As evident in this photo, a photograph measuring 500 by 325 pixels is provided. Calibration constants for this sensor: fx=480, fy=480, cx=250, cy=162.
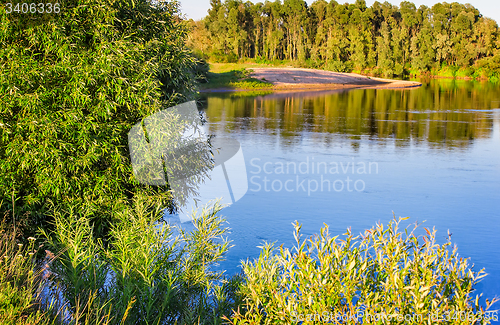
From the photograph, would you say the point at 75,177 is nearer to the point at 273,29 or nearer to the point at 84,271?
the point at 84,271

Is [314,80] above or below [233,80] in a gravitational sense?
above

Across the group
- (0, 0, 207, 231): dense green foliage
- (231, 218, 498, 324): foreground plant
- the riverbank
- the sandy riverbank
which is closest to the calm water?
(0, 0, 207, 231): dense green foliage

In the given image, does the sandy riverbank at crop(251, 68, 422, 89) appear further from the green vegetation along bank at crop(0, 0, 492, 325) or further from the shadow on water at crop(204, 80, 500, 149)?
the green vegetation along bank at crop(0, 0, 492, 325)

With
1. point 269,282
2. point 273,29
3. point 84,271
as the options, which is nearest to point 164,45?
point 84,271

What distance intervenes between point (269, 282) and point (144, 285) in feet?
4.61

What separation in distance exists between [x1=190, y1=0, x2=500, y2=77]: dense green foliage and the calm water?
49857 millimetres

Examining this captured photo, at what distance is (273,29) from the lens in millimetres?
88875

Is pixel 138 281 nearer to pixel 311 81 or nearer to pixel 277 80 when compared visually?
pixel 277 80

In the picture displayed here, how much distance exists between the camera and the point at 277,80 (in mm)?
55312

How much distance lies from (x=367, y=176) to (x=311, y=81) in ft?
146

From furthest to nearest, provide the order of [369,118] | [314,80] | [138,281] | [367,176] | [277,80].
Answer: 1. [314,80]
2. [277,80]
3. [369,118]
4. [367,176]
5. [138,281]

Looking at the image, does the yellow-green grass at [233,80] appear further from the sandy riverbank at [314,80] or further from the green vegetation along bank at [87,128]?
the green vegetation along bank at [87,128]

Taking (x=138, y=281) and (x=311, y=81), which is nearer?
(x=138, y=281)

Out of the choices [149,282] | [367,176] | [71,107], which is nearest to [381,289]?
[149,282]
